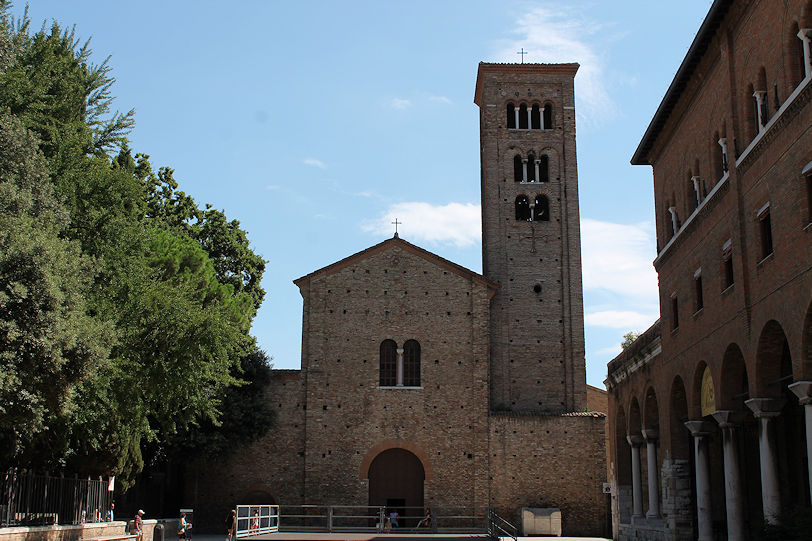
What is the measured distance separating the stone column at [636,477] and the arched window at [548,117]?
17922mm

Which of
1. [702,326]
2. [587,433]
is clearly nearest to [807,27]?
→ [702,326]

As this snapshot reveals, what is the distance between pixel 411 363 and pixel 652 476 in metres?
13.4

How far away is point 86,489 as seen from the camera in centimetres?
2166

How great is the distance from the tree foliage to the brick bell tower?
1530cm

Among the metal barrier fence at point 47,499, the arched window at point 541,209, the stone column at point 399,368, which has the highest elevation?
the arched window at point 541,209

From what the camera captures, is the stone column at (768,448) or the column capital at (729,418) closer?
the stone column at (768,448)

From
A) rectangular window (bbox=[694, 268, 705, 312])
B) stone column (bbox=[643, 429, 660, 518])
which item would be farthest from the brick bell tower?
rectangular window (bbox=[694, 268, 705, 312])

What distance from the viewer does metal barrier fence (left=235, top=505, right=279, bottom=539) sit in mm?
25516

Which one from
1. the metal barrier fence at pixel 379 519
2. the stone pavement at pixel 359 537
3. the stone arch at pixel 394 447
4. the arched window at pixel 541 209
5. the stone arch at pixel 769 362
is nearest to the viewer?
the stone arch at pixel 769 362

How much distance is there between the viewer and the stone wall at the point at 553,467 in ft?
107

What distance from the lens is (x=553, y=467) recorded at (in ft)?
108

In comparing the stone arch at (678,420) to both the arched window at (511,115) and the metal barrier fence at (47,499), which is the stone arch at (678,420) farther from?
the arched window at (511,115)

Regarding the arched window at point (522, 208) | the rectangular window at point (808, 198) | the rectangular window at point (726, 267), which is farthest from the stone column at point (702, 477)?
the arched window at point (522, 208)

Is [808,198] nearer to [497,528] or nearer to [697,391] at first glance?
[697,391]
